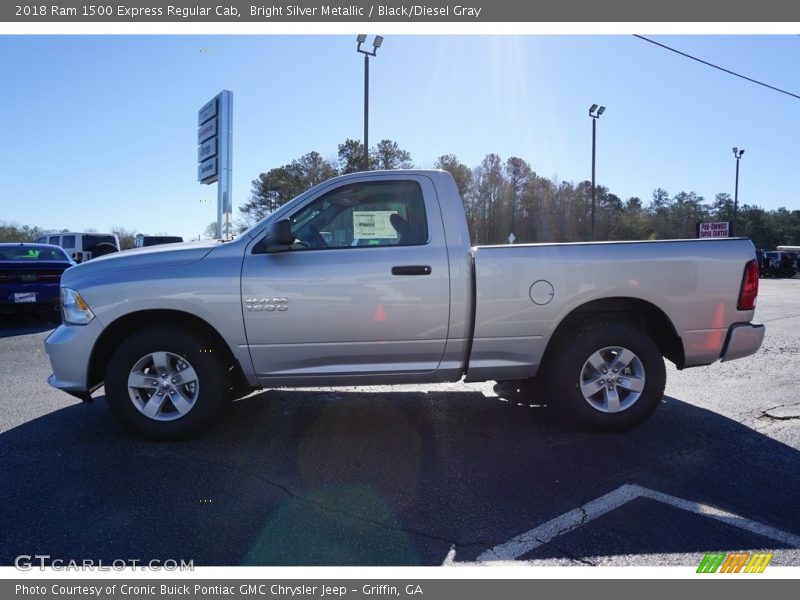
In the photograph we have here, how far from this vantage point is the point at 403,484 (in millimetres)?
3457

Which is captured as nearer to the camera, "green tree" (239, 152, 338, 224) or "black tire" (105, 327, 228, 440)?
"black tire" (105, 327, 228, 440)

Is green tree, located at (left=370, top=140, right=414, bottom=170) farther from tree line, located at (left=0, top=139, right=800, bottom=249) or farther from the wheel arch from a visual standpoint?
the wheel arch

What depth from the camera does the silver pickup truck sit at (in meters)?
4.05

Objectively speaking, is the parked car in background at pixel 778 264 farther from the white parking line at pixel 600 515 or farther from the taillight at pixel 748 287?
the white parking line at pixel 600 515

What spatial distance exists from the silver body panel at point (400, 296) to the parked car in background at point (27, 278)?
7469mm

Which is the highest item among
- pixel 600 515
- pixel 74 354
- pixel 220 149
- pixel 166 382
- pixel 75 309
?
pixel 220 149

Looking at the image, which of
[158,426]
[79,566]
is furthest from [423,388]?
[79,566]

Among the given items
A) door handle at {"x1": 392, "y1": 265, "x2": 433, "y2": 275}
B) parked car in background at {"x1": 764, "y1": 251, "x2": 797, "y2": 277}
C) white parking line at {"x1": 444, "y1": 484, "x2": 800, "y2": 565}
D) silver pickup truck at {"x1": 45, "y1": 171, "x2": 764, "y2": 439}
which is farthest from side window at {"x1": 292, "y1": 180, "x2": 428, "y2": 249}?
parked car in background at {"x1": 764, "y1": 251, "x2": 797, "y2": 277}

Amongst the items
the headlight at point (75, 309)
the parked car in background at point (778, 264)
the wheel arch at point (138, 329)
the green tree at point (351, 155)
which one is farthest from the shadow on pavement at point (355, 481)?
the parked car in background at point (778, 264)

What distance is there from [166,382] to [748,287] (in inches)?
184

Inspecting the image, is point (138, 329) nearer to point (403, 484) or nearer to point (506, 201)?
point (403, 484)

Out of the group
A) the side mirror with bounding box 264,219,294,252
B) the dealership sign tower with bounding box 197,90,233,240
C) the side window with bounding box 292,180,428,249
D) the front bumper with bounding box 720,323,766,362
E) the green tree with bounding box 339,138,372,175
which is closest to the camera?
the side mirror with bounding box 264,219,294,252

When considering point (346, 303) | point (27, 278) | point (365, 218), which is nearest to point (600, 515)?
point (346, 303)

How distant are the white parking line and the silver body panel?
4.26 ft
